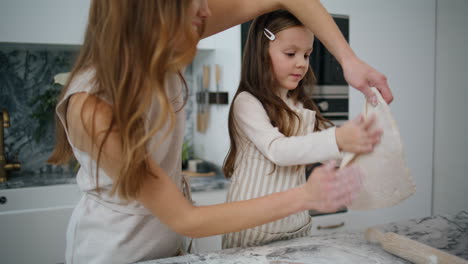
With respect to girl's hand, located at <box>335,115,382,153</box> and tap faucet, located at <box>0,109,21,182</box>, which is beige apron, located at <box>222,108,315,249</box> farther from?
tap faucet, located at <box>0,109,21,182</box>

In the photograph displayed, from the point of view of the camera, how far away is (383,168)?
76 cm

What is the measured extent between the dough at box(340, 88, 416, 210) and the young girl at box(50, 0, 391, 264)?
56 millimetres

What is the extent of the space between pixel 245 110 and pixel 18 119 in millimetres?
1739

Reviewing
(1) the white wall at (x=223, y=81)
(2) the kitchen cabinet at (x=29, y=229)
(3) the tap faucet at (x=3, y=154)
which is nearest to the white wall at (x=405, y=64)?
(1) the white wall at (x=223, y=81)

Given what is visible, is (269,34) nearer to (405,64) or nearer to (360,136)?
(360,136)

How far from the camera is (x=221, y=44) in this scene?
212 centimetres

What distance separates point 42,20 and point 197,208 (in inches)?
58.4

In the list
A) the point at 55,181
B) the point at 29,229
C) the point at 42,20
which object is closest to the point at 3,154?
the point at 55,181

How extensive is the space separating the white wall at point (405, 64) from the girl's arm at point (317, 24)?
1.21 metres

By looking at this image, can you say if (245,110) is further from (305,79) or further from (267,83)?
(305,79)

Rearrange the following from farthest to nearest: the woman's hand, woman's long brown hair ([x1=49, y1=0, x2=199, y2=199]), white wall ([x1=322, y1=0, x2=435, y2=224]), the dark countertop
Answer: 1. white wall ([x1=322, y1=0, x2=435, y2=224])
2. the dark countertop
3. the woman's hand
4. woman's long brown hair ([x1=49, y1=0, x2=199, y2=199])

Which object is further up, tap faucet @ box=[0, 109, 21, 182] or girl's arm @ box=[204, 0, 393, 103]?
girl's arm @ box=[204, 0, 393, 103]

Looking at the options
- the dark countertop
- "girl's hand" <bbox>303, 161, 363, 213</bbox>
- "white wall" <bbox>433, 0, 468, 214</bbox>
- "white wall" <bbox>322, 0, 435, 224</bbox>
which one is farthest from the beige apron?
"white wall" <bbox>433, 0, 468, 214</bbox>

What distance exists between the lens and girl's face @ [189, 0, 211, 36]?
28.6 inches
